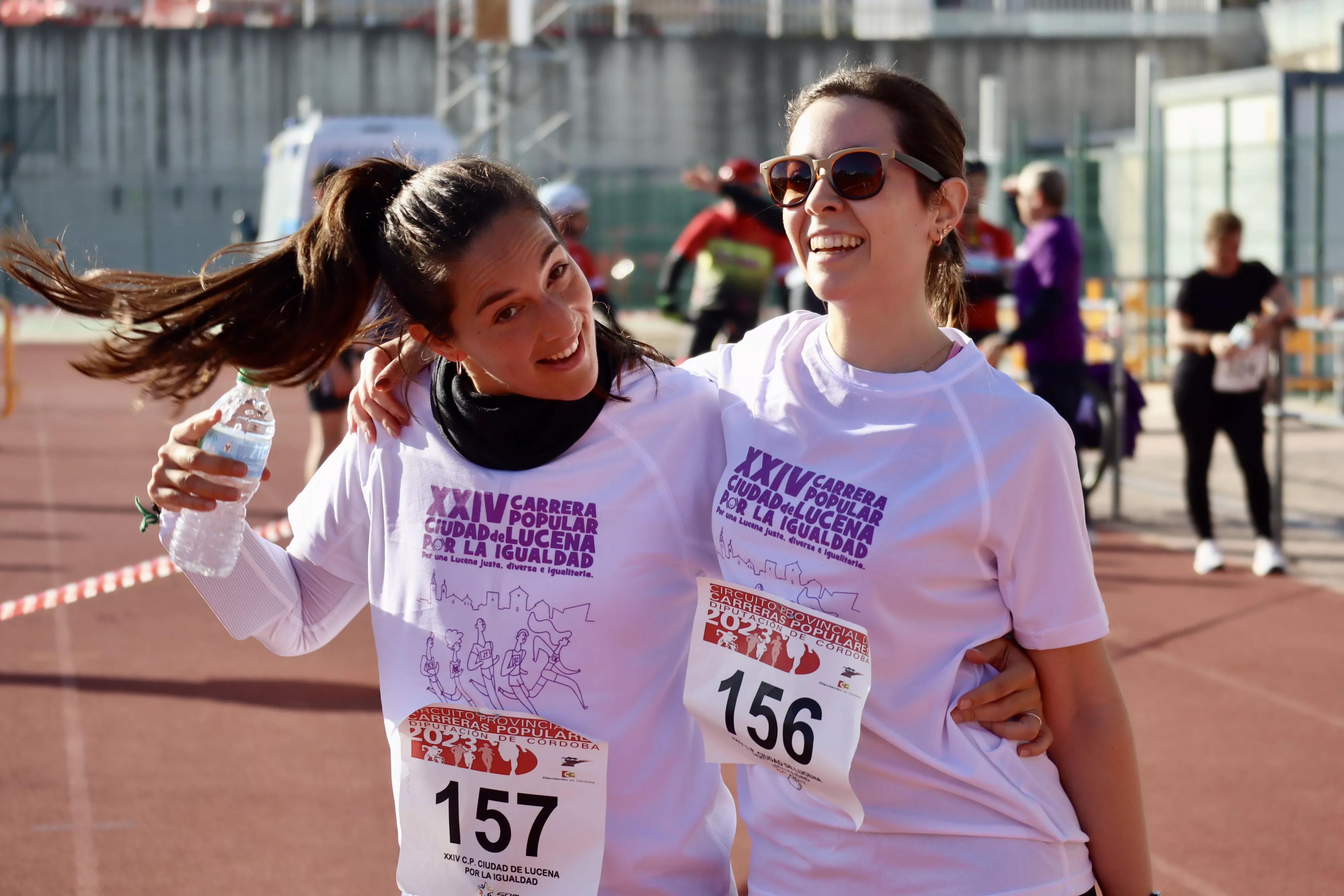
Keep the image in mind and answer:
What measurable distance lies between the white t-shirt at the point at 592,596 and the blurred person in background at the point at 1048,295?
590 cm

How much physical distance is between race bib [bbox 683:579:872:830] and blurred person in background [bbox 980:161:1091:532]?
5989mm

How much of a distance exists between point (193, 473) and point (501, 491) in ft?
1.45

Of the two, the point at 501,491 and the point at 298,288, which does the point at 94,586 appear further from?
the point at 501,491

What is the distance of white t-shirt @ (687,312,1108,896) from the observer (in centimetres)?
211

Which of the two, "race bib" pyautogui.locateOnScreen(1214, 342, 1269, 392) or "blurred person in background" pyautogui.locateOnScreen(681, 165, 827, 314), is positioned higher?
"blurred person in background" pyautogui.locateOnScreen(681, 165, 827, 314)

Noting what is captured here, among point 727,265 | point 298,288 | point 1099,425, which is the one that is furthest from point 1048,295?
point 298,288

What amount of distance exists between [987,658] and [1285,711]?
4089 mm

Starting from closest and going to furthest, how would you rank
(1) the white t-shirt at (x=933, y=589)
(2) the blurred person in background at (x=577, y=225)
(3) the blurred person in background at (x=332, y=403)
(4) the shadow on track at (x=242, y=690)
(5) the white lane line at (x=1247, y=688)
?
(1) the white t-shirt at (x=933, y=589) → (5) the white lane line at (x=1247, y=688) → (4) the shadow on track at (x=242, y=690) → (2) the blurred person in background at (x=577, y=225) → (3) the blurred person in background at (x=332, y=403)

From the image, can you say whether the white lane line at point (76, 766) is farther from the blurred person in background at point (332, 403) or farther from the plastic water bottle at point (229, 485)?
the plastic water bottle at point (229, 485)

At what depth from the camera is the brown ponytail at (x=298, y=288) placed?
2.30 m

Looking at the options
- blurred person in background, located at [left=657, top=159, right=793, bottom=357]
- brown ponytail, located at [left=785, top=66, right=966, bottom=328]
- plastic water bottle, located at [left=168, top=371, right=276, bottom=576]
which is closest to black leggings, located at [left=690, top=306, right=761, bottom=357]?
blurred person in background, located at [left=657, top=159, right=793, bottom=357]

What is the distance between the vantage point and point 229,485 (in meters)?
2.26

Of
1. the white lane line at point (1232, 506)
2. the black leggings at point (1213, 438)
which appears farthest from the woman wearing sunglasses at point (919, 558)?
the white lane line at point (1232, 506)

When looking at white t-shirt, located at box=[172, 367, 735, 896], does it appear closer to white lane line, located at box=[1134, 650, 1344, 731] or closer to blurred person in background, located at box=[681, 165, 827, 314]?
white lane line, located at box=[1134, 650, 1344, 731]
